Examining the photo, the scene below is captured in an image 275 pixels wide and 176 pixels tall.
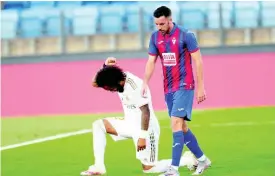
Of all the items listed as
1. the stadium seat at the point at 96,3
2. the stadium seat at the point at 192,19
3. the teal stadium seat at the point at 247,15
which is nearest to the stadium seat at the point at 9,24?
the stadium seat at the point at 96,3

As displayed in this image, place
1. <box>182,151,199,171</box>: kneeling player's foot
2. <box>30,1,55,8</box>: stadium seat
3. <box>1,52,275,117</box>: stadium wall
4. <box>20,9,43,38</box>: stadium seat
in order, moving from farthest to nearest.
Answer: <box>30,1,55,8</box>: stadium seat, <box>20,9,43,38</box>: stadium seat, <box>1,52,275,117</box>: stadium wall, <box>182,151,199,171</box>: kneeling player's foot

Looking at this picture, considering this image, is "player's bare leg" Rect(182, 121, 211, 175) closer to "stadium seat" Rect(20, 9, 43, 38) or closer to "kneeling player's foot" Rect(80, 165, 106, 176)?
"kneeling player's foot" Rect(80, 165, 106, 176)

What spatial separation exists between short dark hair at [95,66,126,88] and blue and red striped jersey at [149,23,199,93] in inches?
16.8

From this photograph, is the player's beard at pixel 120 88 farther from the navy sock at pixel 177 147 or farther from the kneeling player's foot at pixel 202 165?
the kneeling player's foot at pixel 202 165

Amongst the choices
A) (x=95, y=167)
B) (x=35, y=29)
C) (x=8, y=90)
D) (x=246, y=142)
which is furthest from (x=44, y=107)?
(x=95, y=167)

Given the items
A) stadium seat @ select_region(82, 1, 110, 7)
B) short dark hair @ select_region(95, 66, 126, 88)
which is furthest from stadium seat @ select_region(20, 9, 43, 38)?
short dark hair @ select_region(95, 66, 126, 88)

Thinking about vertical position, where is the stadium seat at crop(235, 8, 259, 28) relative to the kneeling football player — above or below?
below

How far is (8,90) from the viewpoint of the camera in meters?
17.2

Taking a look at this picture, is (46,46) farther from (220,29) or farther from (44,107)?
(220,29)

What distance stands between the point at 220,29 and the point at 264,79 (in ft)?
5.25

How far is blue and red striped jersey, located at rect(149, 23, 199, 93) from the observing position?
268 inches

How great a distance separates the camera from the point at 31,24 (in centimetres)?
1850

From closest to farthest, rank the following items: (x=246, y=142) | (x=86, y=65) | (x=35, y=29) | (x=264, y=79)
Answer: (x=246, y=142)
(x=264, y=79)
(x=86, y=65)
(x=35, y=29)

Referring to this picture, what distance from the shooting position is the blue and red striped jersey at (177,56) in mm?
6805
